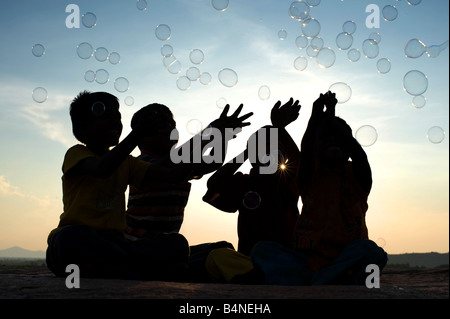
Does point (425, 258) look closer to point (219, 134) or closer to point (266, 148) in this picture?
point (266, 148)

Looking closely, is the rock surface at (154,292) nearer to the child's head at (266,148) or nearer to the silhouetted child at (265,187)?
the silhouetted child at (265,187)

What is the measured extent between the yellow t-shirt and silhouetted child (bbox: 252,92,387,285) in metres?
1.15

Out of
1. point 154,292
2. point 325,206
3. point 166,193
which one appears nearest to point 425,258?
point 325,206

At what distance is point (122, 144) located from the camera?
300 centimetres

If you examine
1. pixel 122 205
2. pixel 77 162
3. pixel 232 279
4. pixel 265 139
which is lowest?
pixel 232 279

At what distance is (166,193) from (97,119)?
876mm

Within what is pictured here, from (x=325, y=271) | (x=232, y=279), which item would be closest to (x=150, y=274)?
(x=232, y=279)

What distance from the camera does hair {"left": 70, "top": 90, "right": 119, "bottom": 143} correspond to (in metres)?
3.48

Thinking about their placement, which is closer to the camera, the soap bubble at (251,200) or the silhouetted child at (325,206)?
the silhouetted child at (325,206)

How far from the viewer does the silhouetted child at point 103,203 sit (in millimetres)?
2961
